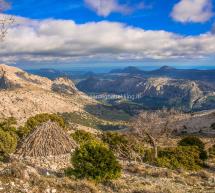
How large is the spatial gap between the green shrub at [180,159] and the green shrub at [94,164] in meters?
18.6

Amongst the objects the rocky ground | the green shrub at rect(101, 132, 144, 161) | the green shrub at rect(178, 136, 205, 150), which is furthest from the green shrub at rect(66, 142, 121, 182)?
the green shrub at rect(178, 136, 205, 150)

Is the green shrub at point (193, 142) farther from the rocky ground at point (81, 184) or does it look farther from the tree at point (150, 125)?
the rocky ground at point (81, 184)

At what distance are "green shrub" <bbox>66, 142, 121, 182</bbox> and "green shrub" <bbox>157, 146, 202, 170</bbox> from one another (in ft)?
60.9

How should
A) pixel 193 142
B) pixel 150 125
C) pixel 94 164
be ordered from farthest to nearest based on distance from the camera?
pixel 193 142 → pixel 150 125 → pixel 94 164

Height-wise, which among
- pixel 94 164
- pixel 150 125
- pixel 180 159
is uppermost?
pixel 94 164

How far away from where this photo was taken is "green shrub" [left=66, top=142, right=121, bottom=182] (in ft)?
85.2

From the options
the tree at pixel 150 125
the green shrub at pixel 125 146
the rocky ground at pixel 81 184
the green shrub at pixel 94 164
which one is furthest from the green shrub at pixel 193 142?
the green shrub at pixel 94 164

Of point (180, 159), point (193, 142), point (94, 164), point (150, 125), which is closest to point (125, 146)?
point (150, 125)

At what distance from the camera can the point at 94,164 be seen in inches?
1045

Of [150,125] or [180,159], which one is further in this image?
[150,125]

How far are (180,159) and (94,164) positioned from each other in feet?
79.1

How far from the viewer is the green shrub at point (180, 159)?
148 feet

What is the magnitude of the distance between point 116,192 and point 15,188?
7631 mm

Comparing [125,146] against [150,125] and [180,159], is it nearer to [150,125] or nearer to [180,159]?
[150,125]
